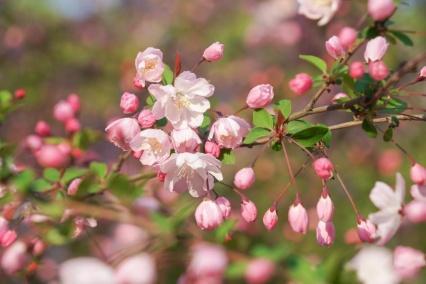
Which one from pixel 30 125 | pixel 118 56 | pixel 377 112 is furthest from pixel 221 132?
pixel 118 56

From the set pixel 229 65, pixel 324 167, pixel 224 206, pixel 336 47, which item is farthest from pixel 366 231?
pixel 229 65

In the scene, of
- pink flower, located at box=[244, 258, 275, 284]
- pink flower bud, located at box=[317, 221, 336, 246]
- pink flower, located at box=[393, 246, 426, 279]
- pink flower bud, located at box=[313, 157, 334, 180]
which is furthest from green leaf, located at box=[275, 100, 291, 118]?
pink flower, located at box=[244, 258, 275, 284]

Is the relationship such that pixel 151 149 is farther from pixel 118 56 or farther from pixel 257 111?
pixel 118 56

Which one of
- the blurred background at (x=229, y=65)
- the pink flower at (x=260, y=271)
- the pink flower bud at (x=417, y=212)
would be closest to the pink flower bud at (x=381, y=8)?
the pink flower bud at (x=417, y=212)

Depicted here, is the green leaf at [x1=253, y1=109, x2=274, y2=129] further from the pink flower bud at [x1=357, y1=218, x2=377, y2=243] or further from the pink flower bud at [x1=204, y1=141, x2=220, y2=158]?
the pink flower bud at [x1=357, y1=218, x2=377, y2=243]

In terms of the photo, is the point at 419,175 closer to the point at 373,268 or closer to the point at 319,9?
the point at 373,268

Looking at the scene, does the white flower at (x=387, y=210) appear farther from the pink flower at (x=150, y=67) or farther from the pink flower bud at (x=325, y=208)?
the pink flower at (x=150, y=67)
